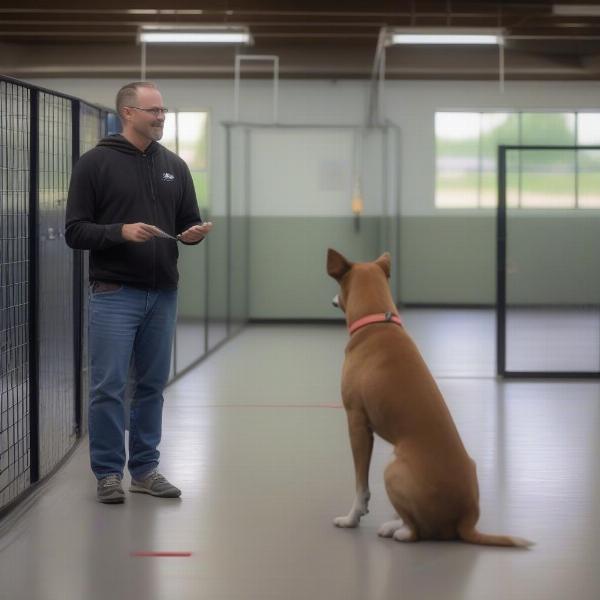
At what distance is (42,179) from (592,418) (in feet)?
11.1

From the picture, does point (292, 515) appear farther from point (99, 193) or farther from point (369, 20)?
point (369, 20)

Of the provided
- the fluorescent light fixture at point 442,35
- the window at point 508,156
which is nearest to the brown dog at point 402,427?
the fluorescent light fixture at point 442,35

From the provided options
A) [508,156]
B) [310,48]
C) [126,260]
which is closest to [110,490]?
[126,260]

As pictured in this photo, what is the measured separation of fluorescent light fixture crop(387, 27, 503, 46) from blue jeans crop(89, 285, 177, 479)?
7834 millimetres

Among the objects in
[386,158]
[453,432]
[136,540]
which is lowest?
[136,540]

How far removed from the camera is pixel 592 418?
6340mm

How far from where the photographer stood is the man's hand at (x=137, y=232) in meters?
3.95

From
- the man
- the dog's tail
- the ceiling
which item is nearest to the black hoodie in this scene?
the man

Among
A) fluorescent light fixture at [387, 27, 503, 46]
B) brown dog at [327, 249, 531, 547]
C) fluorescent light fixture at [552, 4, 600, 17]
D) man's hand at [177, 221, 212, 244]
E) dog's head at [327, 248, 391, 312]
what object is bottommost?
brown dog at [327, 249, 531, 547]

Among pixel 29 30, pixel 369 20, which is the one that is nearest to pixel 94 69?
pixel 29 30

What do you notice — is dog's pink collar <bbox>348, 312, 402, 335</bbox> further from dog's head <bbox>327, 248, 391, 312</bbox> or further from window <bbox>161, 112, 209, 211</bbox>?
window <bbox>161, 112, 209, 211</bbox>

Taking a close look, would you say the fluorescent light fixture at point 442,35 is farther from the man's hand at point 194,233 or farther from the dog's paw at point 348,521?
the dog's paw at point 348,521

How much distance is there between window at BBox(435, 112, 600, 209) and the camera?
44.5 ft

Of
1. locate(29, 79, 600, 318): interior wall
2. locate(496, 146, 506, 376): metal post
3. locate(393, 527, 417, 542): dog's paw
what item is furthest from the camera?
locate(29, 79, 600, 318): interior wall
